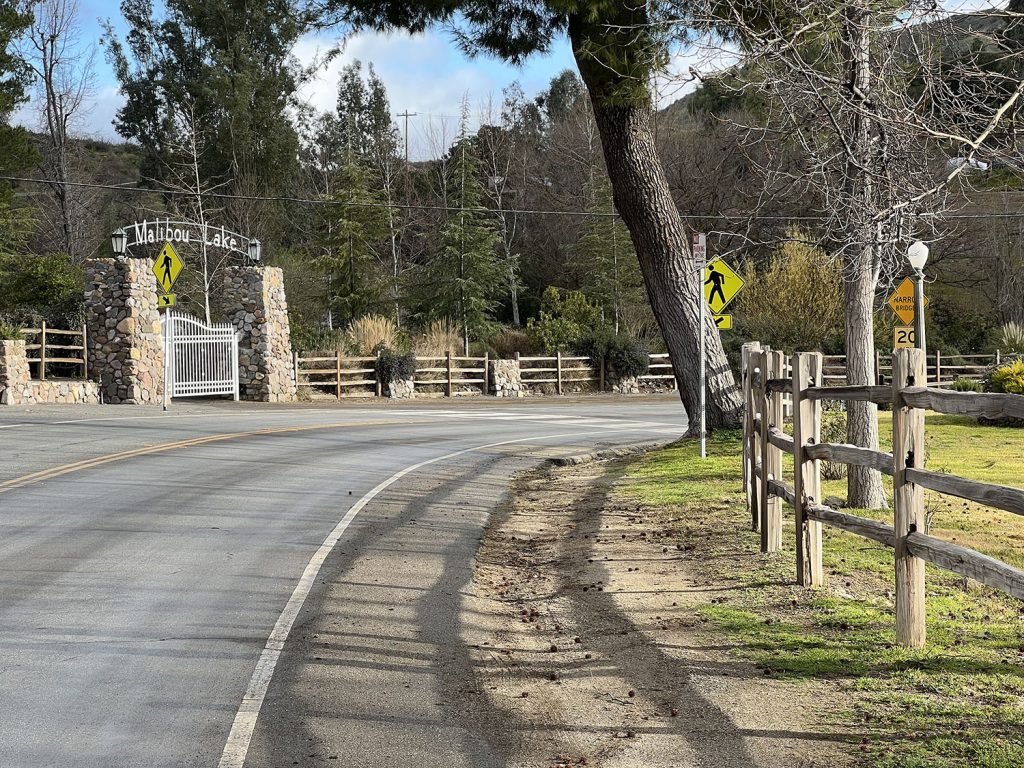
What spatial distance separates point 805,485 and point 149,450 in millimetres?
12588

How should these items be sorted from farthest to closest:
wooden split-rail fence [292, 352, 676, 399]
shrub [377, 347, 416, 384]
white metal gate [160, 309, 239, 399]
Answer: shrub [377, 347, 416, 384], wooden split-rail fence [292, 352, 676, 399], white metal gate [160, 309, 239, 399]

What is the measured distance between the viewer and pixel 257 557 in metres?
10.3

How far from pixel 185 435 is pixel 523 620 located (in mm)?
14383

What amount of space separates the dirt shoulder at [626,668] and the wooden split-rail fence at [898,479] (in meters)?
0.82

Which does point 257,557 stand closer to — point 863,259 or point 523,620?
point 523,620

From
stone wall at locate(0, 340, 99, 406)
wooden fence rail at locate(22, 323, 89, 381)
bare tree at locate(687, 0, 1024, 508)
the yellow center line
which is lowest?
the yellow center line

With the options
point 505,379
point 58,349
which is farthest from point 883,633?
point 505,379

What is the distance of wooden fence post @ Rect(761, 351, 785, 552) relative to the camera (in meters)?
10.1

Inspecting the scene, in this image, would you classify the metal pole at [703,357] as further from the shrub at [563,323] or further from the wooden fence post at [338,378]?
the shrub at [563,323]

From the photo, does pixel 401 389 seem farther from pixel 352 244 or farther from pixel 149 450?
pixel 149 450

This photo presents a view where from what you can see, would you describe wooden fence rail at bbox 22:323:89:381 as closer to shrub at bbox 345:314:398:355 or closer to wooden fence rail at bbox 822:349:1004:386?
shrub at bbox 345:314:398:355

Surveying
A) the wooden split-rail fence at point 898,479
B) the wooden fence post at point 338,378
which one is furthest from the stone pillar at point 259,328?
the wooden split-rail fence at point 898,479

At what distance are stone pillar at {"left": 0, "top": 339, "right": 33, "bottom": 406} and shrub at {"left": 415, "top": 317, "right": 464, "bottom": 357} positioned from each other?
15.6 metres

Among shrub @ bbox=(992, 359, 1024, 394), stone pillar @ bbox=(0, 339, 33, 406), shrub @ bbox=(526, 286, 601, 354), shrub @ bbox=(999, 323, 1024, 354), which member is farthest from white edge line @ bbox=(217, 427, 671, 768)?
shrub @ bbox=(526, 286, 601, 354)
